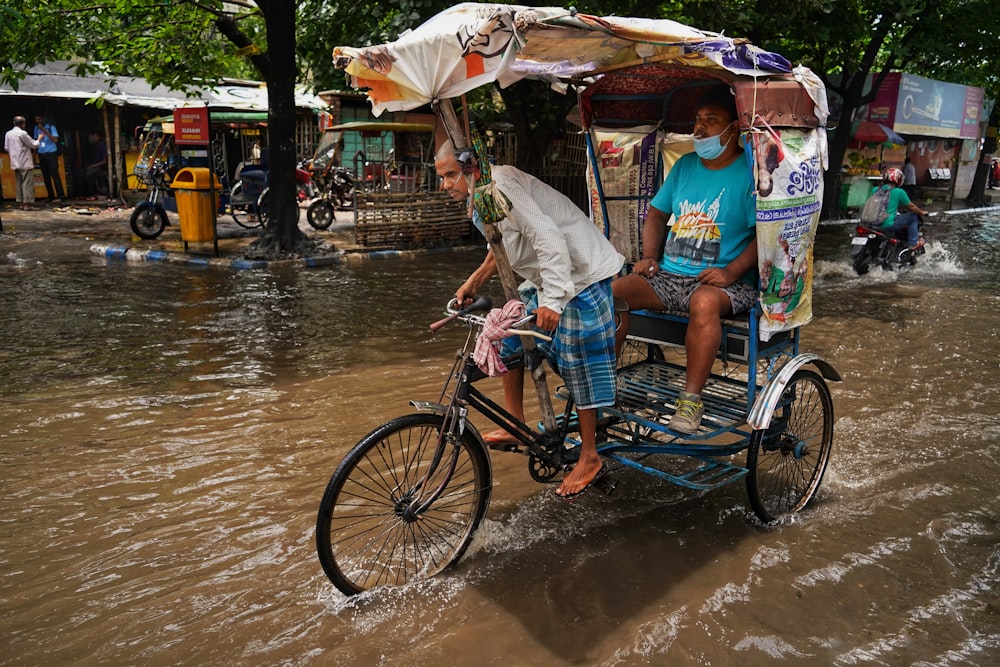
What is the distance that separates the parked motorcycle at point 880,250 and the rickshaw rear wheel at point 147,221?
37.5 feet

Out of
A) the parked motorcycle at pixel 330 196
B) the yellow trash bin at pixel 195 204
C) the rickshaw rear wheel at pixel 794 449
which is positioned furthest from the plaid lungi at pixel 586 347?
the parked motorcycle at pixel 330 196

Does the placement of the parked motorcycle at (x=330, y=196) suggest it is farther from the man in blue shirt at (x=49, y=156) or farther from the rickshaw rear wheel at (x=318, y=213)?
the man in blue shirt at (x=49, y=156)

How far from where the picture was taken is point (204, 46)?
1204 cm

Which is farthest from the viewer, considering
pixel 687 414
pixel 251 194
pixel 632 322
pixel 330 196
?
pixel 330 196

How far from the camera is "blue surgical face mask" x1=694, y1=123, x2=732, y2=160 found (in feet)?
13.8

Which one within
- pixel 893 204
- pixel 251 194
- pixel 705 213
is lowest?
pixel 251 194

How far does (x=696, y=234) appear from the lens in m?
4.41

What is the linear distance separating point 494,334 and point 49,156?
18676 millimetres

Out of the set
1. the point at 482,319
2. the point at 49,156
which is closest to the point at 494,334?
the point at 482,319

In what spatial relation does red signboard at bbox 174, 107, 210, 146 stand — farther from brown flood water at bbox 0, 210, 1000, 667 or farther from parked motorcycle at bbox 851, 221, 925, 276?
parked motorcycle at bbox 851, 221, 925, 276

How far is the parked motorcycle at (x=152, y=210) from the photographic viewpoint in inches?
537

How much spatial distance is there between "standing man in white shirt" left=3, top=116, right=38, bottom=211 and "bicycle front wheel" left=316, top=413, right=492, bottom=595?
16.5m

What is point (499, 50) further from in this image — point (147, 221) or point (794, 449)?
point (147, 221)

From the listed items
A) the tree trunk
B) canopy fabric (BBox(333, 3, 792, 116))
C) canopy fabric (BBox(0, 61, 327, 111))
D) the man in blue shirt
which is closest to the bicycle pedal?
canopy fabric (BBox(333, 3, 792, 116))
